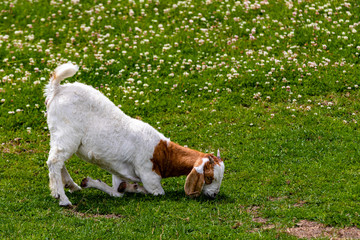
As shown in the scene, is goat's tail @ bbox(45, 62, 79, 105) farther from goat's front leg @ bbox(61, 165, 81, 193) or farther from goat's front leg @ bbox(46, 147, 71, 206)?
goat's front leg @ bbox(61, 165, 81, 193)

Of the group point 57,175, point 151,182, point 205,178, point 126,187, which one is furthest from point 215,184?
point 57,175

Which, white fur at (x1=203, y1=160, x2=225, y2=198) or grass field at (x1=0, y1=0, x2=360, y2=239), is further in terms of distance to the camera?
white fur at (x1=203, y1=160, x2=225, y2=198)

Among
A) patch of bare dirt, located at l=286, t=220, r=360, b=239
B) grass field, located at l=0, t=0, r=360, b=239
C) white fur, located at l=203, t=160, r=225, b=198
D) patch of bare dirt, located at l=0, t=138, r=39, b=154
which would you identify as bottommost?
patch of bare dirt, located at l=0, t=138, r=39, b=154

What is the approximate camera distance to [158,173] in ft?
28.8

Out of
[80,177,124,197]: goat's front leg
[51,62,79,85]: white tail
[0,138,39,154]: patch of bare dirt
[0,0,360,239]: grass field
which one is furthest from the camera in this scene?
[0,138,39,154]: patch of bare dirt

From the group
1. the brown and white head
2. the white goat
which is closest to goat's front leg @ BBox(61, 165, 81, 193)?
the white goat

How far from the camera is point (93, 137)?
8531mm

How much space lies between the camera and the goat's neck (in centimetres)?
877

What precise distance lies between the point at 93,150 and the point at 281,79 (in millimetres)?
6302

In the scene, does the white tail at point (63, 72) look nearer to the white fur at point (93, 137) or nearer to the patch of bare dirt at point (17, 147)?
the white fur at point (93, 137)

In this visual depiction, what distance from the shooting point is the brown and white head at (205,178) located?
8484 millimetres

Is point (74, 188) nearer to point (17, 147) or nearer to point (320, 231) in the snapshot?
point (17, 147)

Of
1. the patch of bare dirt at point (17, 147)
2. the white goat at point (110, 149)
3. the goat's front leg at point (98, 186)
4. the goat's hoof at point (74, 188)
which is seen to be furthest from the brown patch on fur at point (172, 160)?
the patch of bare dirt at point (17, 147)

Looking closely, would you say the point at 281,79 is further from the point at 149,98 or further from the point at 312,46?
the point at 149,98
